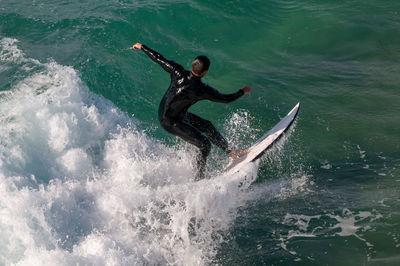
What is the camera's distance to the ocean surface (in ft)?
20.9

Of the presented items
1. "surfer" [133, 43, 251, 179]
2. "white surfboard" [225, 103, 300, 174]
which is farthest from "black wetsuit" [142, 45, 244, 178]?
"white surfboard" [225, 103, 300, 174]

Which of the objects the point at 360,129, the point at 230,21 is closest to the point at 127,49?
the point at 230,21

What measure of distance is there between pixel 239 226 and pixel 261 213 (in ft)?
1.52

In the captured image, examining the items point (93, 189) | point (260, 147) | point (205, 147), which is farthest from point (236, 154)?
point (93, 189)

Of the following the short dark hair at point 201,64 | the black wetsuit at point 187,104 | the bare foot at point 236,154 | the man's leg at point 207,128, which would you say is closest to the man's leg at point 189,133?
the black wetsuit at point 187,104

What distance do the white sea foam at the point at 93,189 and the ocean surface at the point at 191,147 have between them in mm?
25

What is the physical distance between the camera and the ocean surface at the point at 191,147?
6.38 m

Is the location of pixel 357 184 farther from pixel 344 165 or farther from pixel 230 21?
pixel 230 21

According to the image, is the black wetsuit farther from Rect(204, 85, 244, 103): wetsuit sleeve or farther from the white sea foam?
the white sea foam

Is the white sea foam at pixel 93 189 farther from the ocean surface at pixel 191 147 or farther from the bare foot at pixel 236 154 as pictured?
the bare foot at pixel 236 154

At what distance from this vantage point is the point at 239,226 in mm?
6824

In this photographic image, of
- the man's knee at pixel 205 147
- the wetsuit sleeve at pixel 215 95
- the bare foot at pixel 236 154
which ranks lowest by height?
the bare foot at pixel 236 154

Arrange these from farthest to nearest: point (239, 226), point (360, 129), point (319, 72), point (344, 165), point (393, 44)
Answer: point (393, 44) < point (319, 72) < point (360, 129) < point (344, 165) < point (239, 226)

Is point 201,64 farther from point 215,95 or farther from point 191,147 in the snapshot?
point 191,147
